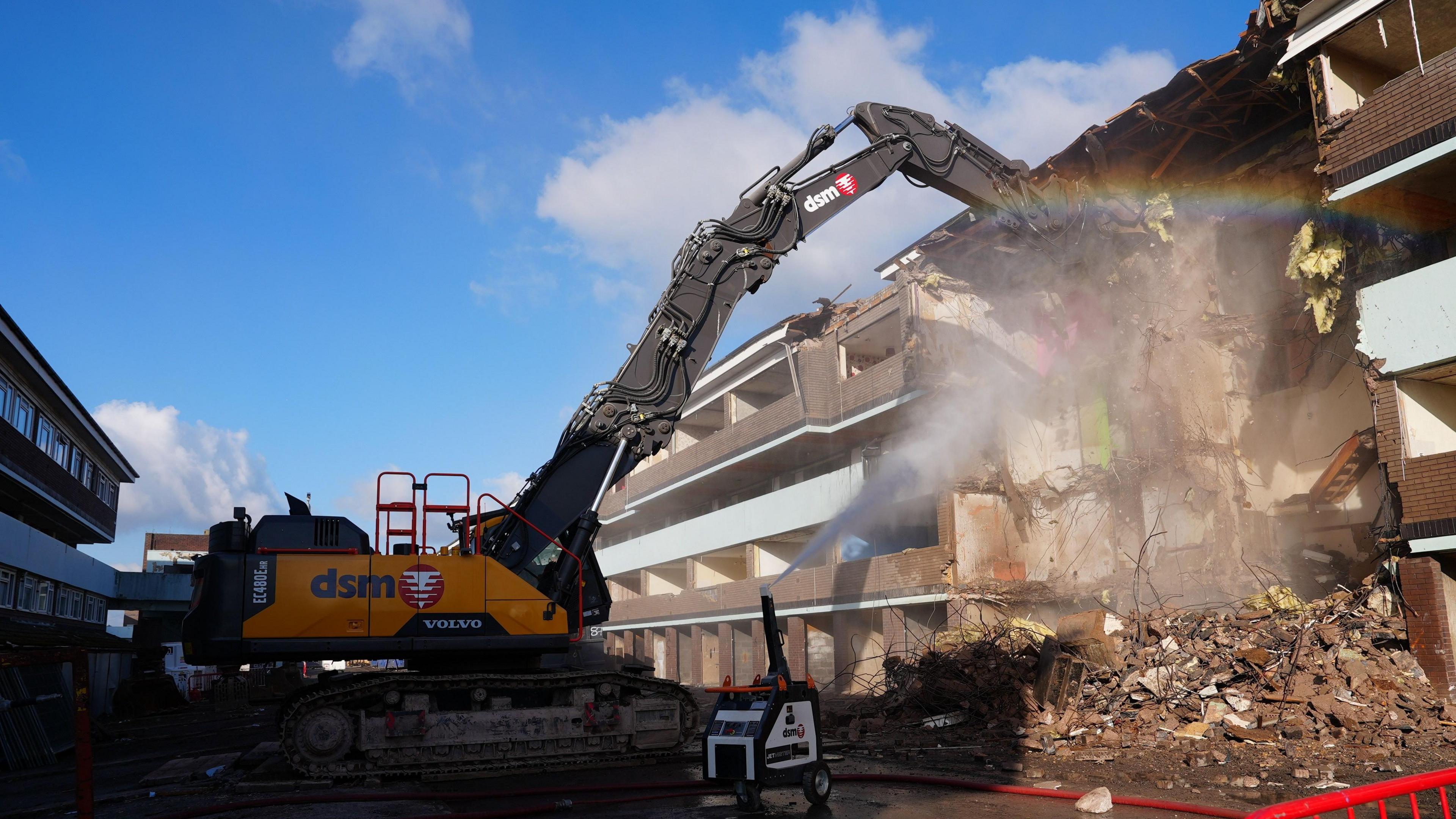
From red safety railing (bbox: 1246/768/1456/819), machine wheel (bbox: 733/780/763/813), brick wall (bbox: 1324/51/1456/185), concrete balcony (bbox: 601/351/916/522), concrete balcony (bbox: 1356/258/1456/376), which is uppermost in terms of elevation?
brick wall (bbox: 1324/51/1456/185)

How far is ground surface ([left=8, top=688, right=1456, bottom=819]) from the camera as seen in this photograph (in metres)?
9.33

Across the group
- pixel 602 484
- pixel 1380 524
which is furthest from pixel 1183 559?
pixel 602 484

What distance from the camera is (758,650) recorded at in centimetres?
3180

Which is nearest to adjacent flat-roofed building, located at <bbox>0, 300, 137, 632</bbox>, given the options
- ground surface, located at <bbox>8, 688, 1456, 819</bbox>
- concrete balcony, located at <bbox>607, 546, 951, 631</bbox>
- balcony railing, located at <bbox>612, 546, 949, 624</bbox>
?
ground surface, located at <bbox>8, 688, 1456, 819</bbox>

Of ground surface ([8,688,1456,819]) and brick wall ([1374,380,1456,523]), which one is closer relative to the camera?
ground surface ([8,688,1456,819])

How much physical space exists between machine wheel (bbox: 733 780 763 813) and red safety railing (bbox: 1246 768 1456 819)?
5.83m

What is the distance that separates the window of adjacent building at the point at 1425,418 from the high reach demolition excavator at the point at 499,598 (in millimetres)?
8657

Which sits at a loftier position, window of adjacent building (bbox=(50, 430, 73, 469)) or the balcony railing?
window of adjacent building (bbox=(50, 430, 73, 469))

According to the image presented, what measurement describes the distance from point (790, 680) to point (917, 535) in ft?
59.5

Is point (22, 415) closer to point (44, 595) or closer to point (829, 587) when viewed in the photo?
point (44, 595)

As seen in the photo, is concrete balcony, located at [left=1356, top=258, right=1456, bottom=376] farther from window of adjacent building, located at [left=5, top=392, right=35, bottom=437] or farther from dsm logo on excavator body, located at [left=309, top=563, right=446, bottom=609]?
window of adjacent building, located at [left=5, top=392, right=35, bottom=437]

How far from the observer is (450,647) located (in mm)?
11672

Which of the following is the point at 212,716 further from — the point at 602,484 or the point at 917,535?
the point at 602,484

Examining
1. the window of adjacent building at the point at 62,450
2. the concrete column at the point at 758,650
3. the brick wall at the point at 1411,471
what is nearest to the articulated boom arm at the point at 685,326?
the brick wall at the point at 1411,471
